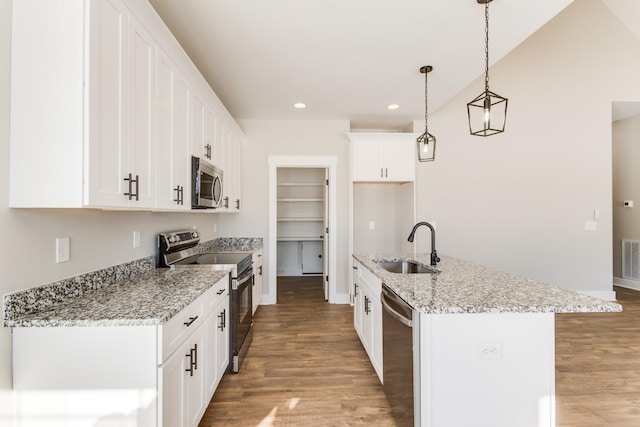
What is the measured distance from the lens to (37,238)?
1.36 meters

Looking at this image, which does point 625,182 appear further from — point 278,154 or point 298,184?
point 278,154

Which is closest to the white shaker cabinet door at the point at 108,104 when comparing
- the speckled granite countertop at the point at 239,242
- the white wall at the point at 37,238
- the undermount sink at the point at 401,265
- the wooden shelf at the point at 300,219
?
the white wall at the point at 37,238

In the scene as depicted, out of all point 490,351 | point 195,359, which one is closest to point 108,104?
point 195,359

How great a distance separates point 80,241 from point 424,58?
9.49ft

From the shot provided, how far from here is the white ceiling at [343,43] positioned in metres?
2.00

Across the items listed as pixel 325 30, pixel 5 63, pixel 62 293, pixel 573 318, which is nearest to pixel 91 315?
pixel 62 293

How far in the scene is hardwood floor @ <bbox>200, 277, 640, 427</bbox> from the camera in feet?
6.38

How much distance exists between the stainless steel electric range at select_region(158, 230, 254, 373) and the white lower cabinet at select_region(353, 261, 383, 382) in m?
1.07

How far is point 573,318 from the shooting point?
3.71 metres

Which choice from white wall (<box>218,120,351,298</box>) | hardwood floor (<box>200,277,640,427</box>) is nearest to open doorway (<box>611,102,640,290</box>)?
hardwood floor (<box>200,277,640,427</box>)

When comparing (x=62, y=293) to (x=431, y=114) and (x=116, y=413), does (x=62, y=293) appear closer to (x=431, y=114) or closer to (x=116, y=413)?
(x=116, y=413)

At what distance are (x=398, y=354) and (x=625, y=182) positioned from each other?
5.93 meters

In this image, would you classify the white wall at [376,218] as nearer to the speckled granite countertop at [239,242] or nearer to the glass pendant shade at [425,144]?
the speckled granite countertop at [239,242]

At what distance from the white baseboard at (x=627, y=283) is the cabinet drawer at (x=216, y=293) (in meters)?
6.44
